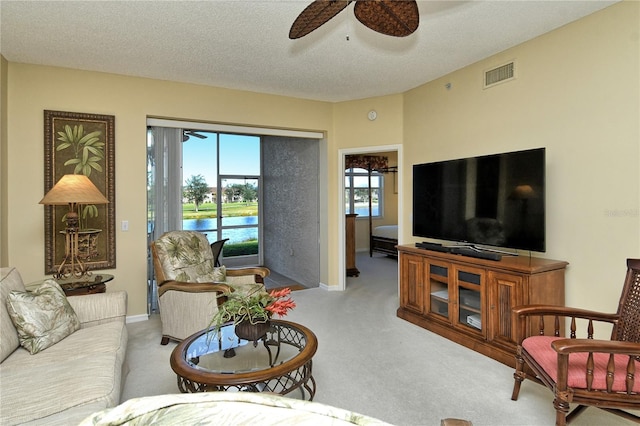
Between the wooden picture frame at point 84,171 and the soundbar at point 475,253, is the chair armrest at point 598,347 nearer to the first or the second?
the soundbar at point 475,253

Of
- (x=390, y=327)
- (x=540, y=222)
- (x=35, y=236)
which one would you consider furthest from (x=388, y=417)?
(x=35, y=236)

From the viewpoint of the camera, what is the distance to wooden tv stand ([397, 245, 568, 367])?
8.95 feet

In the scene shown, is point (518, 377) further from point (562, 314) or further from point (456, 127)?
point (456, 127)

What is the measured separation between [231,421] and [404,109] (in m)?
4.52

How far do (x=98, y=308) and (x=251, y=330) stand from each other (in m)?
1.34

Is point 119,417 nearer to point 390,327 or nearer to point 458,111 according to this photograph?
point 390,327

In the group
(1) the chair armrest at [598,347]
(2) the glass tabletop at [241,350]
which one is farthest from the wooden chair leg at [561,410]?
→ (2) the glass tabletop at [241,350]

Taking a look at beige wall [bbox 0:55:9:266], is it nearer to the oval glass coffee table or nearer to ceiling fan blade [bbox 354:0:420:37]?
the oval glass coffee table

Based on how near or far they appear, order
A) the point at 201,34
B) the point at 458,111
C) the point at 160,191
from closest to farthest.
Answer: the point at 201,34, the point at 458,111, the point at 160,191

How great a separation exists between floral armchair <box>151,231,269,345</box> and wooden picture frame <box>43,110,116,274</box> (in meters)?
0.78

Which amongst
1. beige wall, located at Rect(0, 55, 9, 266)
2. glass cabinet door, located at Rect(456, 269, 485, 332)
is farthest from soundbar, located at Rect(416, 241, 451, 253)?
beige wall, located at Rect(0, 55, 9, 266)

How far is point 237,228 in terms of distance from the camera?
7.27 metres

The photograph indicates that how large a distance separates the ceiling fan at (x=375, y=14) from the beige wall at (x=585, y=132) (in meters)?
1.70

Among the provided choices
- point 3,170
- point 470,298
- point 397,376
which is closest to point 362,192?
point 470,298
